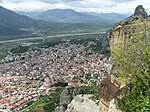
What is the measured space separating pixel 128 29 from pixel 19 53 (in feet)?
410

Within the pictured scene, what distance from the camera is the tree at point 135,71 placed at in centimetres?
1709

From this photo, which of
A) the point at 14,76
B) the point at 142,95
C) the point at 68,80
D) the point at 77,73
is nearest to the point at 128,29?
the point at 142,95

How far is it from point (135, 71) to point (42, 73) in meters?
80.1

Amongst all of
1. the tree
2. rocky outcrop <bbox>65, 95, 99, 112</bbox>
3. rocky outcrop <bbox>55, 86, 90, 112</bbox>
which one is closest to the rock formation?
the tree

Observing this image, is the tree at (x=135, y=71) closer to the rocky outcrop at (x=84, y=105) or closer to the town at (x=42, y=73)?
the rocky outcrop at (x=84, y=105)

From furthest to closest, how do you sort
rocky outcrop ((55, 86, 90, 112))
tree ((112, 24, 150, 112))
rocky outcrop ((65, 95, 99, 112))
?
rocky outcrop ((55, 86, 90, 112)) → rocky outcrop ((65, 95, 99, 112)) → tree ((112, 24, 150, 112))

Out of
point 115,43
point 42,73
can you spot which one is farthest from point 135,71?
point 42,73

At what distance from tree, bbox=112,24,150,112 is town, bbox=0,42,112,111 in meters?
41.6

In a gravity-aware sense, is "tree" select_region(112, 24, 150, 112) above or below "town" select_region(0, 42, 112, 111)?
above

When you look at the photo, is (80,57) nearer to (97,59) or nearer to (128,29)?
(97,59)

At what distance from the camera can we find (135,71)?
18.0 m

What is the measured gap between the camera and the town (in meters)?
72.3

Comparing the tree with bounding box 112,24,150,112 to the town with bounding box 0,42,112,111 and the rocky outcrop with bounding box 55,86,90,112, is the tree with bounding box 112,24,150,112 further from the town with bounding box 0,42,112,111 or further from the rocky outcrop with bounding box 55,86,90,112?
the town with bounding box 0,42,112,111

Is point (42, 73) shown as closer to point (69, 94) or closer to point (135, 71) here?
point (69, 94)
